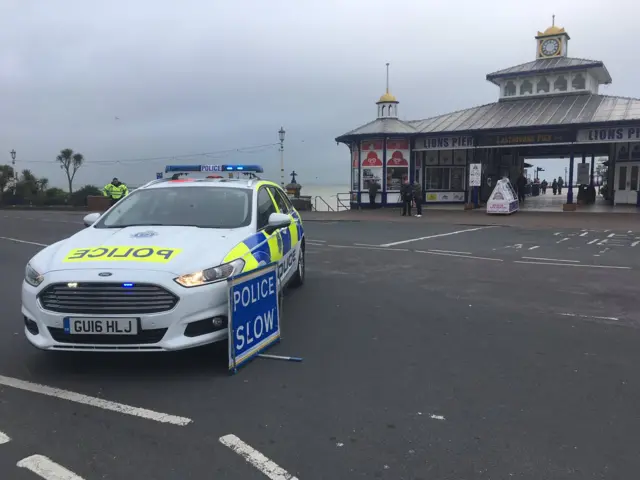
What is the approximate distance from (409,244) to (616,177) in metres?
19.1

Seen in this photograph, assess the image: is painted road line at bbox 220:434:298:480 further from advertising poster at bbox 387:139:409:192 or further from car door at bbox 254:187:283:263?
advertising poster at bbox 387:139:409:192

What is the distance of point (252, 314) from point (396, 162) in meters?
25.0

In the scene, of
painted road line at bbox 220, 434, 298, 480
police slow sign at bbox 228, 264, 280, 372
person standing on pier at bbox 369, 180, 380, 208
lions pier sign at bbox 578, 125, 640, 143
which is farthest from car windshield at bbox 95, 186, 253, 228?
person standing on pier at bbox 369, 180, 380, 208

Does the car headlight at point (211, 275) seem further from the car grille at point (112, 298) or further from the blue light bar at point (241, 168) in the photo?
the blue light bar at point (241, 168)

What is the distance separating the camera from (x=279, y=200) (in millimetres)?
7453

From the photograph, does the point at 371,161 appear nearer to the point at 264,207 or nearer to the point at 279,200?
the point at 279,200

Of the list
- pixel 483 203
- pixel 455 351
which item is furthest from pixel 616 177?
pixel 455 351

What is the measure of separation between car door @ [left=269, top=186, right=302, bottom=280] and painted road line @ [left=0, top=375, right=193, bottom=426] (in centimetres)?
289

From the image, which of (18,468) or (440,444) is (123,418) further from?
(440,444)

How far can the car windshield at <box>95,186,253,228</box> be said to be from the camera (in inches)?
219

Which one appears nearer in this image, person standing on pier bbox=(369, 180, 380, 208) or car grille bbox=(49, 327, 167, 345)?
car grille bbox=(49, 327, 167, 345)

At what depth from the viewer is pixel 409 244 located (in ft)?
45.2

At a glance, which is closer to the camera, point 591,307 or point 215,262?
point 215,262

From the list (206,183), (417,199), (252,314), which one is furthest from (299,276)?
(417,199)
